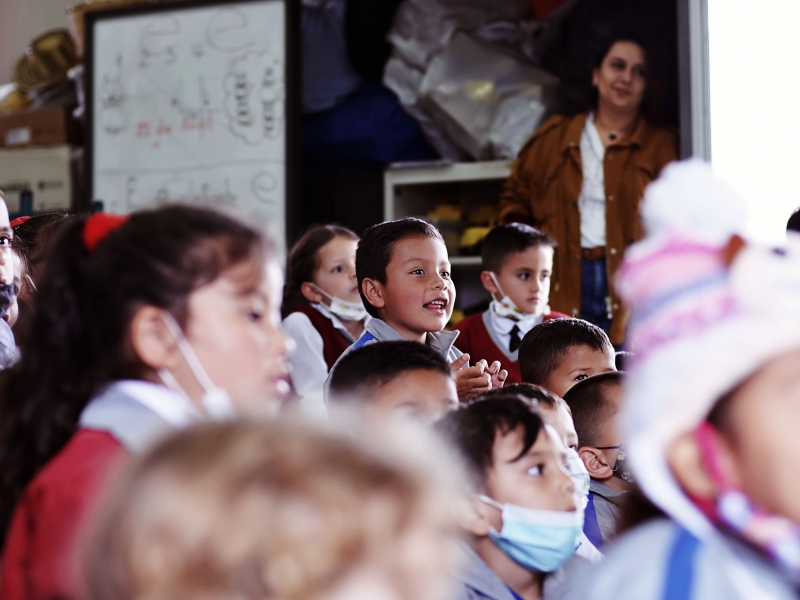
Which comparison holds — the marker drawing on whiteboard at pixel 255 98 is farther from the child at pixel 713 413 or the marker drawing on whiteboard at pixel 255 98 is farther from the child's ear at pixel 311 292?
the child at pixel 713 413

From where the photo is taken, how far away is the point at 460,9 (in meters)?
3.80

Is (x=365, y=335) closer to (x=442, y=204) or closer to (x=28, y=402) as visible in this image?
(x=28, y=402)

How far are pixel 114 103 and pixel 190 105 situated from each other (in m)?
0.36

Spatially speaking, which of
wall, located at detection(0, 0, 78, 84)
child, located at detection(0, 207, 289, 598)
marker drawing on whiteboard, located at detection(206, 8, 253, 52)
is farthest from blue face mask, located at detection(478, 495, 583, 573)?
wall, located at detection(0, 0, 78, 84)

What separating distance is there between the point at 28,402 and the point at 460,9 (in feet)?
A: 10.2

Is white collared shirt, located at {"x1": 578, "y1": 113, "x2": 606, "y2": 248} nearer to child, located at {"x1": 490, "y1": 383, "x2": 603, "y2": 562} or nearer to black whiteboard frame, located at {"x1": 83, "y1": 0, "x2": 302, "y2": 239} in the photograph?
black whiteboard frame, located at {"x1": 83, "y1": 0, "x2": 302, "y2": 239}

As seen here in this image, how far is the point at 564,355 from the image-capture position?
227 centimetres

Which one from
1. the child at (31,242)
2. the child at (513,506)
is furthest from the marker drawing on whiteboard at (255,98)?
the child at (513,506)

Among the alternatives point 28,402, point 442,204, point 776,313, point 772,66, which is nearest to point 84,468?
point 28,402

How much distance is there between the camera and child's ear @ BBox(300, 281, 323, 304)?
113 inches

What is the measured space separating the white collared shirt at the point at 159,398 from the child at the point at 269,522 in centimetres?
34

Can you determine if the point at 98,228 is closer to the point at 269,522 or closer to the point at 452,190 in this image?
the point at 269,522

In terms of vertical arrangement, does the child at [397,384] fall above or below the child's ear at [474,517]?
above

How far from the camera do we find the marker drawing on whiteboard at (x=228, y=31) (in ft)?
12.6
